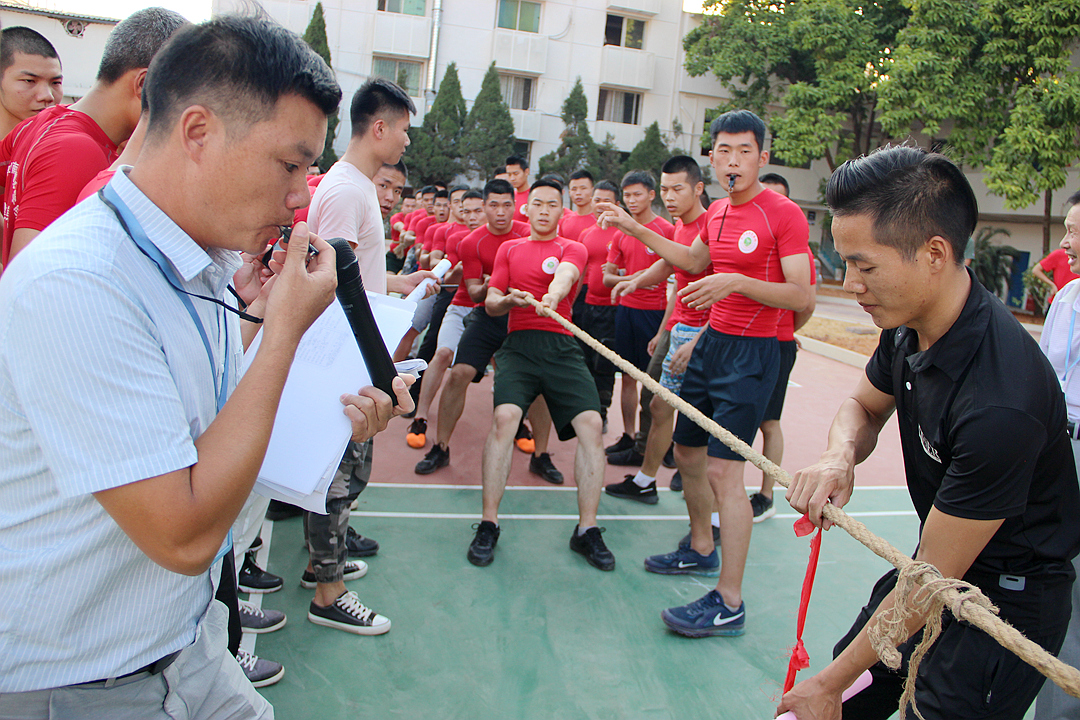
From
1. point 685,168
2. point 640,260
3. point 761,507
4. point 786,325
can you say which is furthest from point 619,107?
point 761,507

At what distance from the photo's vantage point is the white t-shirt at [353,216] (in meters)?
2.98

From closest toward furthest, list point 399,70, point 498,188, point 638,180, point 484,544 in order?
point 484,544
point 498,188
point 638,180
point 399,70

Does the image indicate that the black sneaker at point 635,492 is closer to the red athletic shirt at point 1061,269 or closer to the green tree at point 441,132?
the red athletic shirt at point 1061,269

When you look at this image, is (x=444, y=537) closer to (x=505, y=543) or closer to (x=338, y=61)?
(x=505, y=543)

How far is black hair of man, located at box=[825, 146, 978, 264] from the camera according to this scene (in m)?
1.63

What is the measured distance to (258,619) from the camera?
2.94 meters

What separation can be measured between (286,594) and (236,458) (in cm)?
250

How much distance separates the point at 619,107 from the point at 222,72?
25.6 m

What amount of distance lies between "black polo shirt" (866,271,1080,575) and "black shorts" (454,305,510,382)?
3.42 m

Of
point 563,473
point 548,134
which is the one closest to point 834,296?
point 548,134

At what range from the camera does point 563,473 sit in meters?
5.20

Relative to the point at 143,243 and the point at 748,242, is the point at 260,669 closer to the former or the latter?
the point at 143,243

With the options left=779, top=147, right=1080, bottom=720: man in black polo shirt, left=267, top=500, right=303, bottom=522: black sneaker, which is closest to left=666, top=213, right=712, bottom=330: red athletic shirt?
left=779, top=147, right=1080, bottom=720: man in black polo shirt

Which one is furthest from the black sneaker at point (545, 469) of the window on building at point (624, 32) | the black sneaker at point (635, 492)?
the window on building at point (624, 32)
